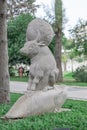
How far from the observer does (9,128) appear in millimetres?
5945

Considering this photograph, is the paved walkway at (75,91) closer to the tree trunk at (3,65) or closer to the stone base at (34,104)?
the tree trunk at (3,65)

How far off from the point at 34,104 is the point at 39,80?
540 mm

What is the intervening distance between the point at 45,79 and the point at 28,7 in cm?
2692

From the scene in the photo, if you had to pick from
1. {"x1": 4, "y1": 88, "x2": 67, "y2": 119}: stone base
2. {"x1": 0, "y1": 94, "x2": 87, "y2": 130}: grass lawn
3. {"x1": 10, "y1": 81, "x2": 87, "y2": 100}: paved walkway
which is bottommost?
{"x1": 10, "y1": 81, "x2": 87, "y2": 100}: paved walkway

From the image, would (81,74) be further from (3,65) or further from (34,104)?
(34,104)

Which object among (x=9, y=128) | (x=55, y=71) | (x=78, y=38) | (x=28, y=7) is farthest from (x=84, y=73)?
(x=9, y=128)

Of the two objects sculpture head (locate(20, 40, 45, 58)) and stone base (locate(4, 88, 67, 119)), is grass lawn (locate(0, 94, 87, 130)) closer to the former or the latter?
stone base (locate(4, 88, 67, 119))

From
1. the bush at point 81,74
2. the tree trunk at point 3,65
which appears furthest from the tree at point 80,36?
the tree trunk at point 3,65

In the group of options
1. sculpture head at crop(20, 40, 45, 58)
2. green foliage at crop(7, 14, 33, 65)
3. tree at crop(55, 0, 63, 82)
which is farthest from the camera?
green foliage at crop(7, 14, 33, 65)

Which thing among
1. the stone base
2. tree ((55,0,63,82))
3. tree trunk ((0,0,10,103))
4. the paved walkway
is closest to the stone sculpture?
the stone base

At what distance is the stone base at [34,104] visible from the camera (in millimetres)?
7031

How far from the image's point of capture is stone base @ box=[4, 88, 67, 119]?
7031 millimetres

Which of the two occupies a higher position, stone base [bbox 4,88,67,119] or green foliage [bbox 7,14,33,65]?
green foliage [bbox 7,14,33,65]

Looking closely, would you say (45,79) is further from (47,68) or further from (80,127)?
(80,127)
